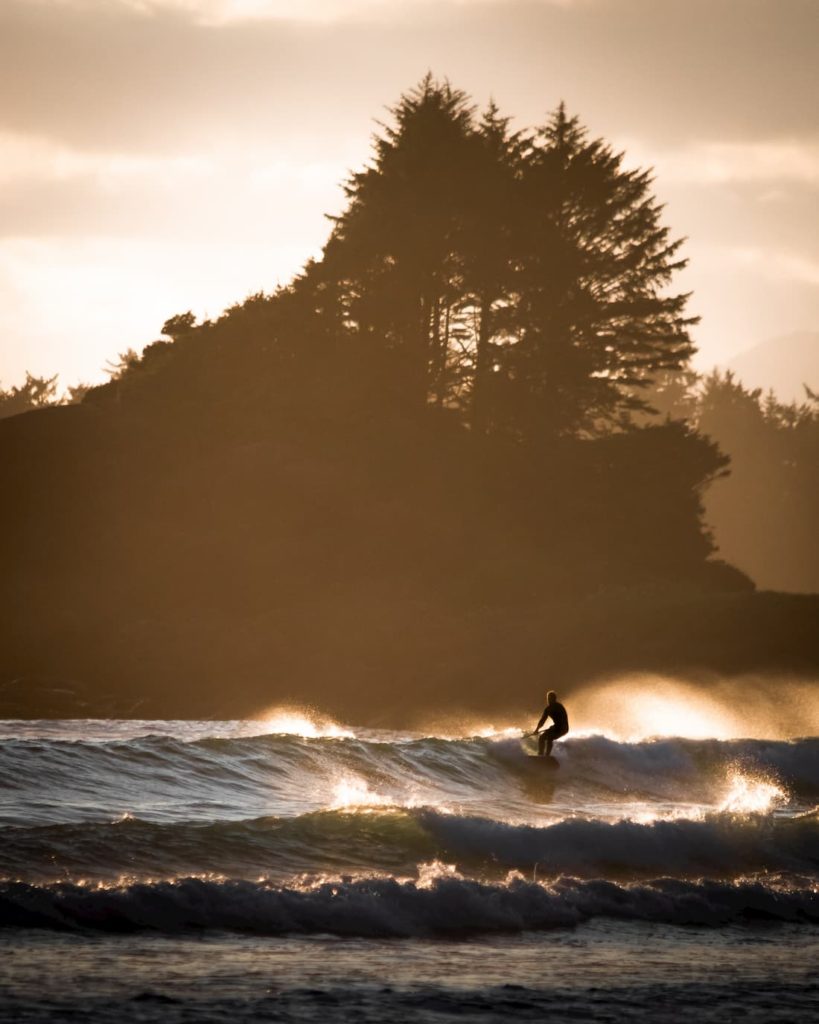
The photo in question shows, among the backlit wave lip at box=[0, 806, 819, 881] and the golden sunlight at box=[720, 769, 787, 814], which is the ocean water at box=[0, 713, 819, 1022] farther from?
the golden sunlight at box=[720, 769, 787, 814]

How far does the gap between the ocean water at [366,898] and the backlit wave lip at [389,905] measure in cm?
2

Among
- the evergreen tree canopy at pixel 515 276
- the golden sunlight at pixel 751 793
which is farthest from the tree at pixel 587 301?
the golden sunlight at pixel 751 793

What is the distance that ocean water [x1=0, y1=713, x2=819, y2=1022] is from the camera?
31.5ft

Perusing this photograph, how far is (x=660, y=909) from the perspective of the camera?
45.6 ft

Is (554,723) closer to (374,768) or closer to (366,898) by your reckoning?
(374,768)

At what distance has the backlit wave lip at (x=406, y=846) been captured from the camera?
13648 mm

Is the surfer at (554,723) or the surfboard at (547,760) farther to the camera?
the surfboard at (547,760)

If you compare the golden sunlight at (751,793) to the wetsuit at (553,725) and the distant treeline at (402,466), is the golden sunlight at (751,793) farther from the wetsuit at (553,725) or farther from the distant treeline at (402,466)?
the distant treeline at (402,466)

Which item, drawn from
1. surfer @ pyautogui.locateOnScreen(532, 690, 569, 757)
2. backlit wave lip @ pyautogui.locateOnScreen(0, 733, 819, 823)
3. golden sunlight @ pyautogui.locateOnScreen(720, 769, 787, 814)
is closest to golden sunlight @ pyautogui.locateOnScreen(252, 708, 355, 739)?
backlit wave lip @ pyautogui.locateOnScreen(0, 733, 819, 823)

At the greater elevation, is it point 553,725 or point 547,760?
point 553,725

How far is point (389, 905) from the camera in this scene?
41.6 ft

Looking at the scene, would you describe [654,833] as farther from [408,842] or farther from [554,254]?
[554,254]

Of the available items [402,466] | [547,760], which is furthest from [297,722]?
[402,466]

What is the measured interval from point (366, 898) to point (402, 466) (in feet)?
144
